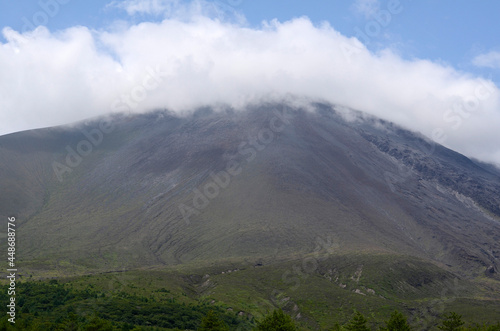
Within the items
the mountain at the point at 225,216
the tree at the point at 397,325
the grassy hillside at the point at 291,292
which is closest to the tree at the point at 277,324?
the tree at the point at 397,325

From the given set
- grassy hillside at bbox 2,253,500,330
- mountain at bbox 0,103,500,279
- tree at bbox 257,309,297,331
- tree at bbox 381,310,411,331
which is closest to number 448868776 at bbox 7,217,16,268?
grassy hillside at bbox 2,253,500,330

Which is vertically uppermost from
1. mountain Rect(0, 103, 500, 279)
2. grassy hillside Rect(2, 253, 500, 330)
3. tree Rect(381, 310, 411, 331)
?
mountain Rect(0, 103, 500, 279)

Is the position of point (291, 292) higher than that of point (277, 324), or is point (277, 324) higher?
point (291, 292)

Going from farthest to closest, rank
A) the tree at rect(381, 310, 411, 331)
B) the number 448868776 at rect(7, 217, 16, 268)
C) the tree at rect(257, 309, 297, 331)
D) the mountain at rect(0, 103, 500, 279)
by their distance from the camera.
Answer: the mountain at rect(0, 103, 500, 279) → the number 448868776 at rect(7, 217, 16, 268) → the tree at rect(381, 310, 411, 331) → the tree at rect(257, 309, 297, 331)

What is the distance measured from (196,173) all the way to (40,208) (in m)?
55.3

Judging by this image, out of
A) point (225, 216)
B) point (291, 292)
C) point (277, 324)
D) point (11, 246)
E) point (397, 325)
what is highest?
point (225, 216)

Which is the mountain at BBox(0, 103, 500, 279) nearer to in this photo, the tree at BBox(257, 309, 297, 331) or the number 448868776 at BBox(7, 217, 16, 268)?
the number 448868776 at BBox(7, 217, 16, 268)

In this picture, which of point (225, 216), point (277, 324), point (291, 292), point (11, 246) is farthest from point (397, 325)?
point (225, 216)

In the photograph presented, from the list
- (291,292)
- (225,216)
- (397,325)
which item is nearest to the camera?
(397,325)

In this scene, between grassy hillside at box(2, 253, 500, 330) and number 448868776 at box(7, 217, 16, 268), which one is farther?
grassy hillside at box(2, 253, 500, 330)

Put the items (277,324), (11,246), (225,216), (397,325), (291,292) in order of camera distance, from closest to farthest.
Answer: (277,324), (397,325), (11,246), (291,292), (225,216)

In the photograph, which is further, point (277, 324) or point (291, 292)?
point (291, 292)

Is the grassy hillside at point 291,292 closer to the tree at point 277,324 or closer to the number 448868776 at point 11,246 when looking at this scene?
the number 448868776 at point 11,246

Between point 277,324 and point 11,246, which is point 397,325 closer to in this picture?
point 277,324
